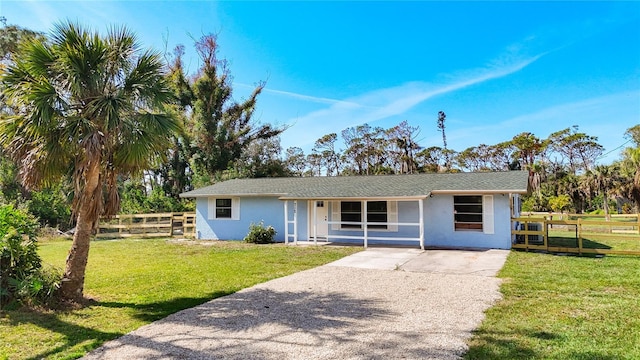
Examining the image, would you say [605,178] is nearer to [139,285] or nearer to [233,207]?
[233,207]

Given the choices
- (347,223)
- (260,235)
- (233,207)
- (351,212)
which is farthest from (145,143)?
(233,207)

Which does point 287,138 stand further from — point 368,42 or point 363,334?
point 363,334

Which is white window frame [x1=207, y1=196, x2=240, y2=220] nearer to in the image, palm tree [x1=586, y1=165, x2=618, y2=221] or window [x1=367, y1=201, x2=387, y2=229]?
window [x1=367, y1=201, x2=387, y2=229]

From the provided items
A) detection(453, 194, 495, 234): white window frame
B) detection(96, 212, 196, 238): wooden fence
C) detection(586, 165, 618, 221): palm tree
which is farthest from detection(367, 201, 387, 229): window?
detection(586, 165, 618, 221): palm tree

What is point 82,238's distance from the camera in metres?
6.67

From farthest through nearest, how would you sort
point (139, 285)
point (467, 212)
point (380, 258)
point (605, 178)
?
point (605, 178), point (467, 212), point (380, 258), point (139, 285)

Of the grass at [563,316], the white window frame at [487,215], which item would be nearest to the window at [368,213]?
the white window frame at [487,215]

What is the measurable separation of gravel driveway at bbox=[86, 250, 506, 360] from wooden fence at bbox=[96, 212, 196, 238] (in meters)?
13.9

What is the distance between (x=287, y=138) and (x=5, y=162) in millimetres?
23131

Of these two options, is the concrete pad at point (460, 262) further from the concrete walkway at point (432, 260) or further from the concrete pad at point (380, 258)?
the concrete pad at point (380, 258)

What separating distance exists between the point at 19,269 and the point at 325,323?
17.7 ft

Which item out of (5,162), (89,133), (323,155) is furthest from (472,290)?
(323,155)

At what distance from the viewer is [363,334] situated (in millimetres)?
4812

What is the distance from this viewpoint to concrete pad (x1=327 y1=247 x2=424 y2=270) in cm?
1031
